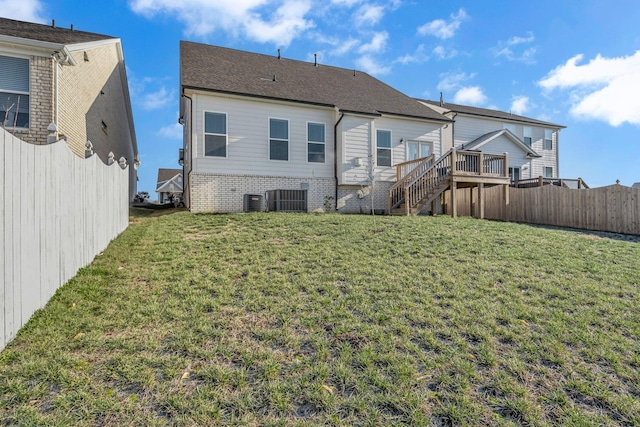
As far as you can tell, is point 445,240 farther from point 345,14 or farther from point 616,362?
point 345,14

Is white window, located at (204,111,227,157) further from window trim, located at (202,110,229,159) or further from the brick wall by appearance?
the brick wall

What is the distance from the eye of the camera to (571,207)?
12.2m

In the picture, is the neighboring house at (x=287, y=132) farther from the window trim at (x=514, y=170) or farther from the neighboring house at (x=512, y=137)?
the window trim at (x=514, y=170)

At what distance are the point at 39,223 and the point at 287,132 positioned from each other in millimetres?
9813

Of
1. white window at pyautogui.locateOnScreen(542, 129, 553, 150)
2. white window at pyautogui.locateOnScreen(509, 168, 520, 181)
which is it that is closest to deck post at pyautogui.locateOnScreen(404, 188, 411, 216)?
white window at pyautogui.locateOnScreen(509, 168, 520, 181)

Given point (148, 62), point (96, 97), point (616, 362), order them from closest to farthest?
1. point (616, 362)
2. point (96, 97)
3. point (148, 62)

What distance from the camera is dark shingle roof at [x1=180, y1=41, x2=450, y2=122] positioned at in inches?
471

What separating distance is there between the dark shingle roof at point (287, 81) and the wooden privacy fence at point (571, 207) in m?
4.56

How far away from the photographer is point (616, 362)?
296 cm

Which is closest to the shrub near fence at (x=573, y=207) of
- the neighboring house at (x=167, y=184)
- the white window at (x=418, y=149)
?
the white window at (x=418, y=149)

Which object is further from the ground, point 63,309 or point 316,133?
point 316,133

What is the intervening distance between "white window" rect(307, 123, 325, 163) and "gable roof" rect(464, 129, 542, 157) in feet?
35.5

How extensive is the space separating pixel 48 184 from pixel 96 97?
11.1 metres

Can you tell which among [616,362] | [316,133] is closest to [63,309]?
[616,362]
